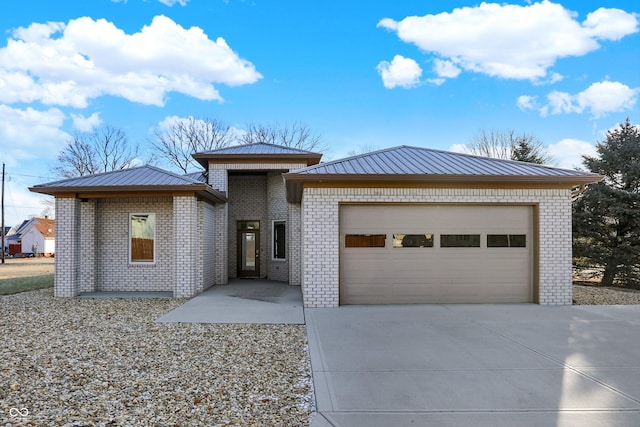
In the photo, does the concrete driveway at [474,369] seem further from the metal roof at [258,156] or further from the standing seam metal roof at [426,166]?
the metal roof at [258,156]

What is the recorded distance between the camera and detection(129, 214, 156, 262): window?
12.3m

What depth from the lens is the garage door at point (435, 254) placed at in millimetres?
9531

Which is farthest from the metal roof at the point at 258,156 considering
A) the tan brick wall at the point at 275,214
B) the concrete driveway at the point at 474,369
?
the concrete driveway at the point at 474,369

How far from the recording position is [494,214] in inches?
384

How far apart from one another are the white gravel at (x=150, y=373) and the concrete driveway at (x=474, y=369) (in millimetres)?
455

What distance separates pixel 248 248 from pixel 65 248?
660 cm

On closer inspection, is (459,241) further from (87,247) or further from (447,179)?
(87,247)

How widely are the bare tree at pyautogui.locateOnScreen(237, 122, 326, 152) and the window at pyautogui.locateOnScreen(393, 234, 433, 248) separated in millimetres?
25292

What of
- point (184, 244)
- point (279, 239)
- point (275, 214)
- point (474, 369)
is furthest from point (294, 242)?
point (474, 369)

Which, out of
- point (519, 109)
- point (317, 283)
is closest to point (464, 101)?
point (519, 109)

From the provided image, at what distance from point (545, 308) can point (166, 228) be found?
10893 mm

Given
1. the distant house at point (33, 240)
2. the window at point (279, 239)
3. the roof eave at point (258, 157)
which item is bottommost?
the distant house at point (33, 240)

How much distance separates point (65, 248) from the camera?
1136 cm

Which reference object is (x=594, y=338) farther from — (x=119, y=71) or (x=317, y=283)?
(x=119, y=71)
